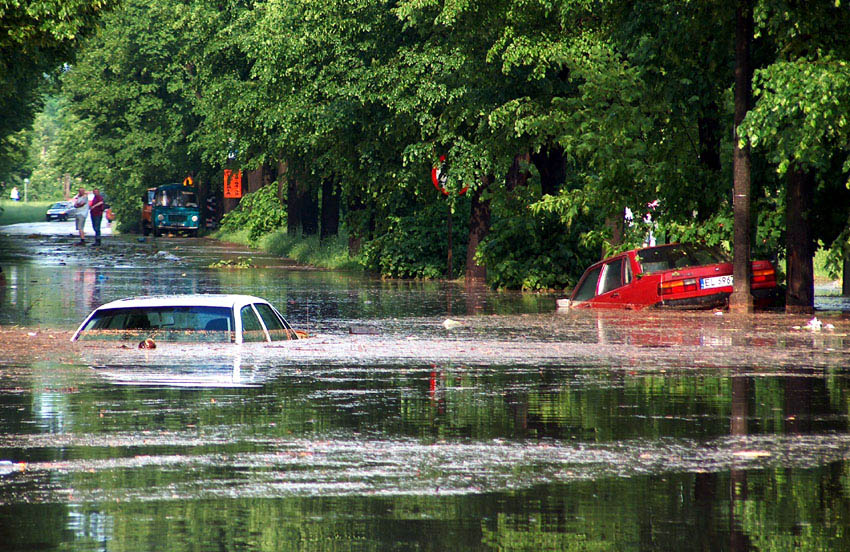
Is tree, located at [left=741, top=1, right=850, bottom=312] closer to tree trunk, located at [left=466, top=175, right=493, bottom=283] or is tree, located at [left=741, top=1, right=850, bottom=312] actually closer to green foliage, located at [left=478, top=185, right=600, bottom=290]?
green foliage, located at [left=478, top=185, right=600, bottom=290]

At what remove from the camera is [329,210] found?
54.7 meters

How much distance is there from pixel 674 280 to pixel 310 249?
2826 centimetres

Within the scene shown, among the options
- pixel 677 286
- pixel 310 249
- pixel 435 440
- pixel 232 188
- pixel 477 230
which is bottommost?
pixel 435 440

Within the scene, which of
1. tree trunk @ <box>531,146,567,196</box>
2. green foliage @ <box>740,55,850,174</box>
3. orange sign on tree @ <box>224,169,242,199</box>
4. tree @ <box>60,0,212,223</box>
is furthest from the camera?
tree @ <box>60,0,212,223</box>

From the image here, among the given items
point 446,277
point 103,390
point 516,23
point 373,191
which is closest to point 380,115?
point 373,191

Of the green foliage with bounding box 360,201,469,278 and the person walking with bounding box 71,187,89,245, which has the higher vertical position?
the person walking with bounding box 71,187,89,245

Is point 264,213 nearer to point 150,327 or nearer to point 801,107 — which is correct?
point 801,107

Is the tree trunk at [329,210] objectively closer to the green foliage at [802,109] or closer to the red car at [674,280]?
the red car at [674,280]

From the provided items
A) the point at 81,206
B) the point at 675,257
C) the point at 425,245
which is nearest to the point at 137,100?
the point at 81,206

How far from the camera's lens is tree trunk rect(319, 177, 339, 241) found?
54281mm

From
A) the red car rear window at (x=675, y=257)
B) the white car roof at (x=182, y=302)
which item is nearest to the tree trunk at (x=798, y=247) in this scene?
the red car rear window at (x=675, y=257)

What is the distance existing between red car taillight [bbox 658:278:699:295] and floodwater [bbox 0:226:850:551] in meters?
2.94

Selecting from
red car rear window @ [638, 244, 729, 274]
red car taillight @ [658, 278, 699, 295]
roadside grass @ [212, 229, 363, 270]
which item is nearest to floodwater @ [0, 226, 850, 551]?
red car taillight @ [658, 278, 699, 295]

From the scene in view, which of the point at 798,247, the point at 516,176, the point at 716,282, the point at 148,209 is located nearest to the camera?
the point at 798,247
